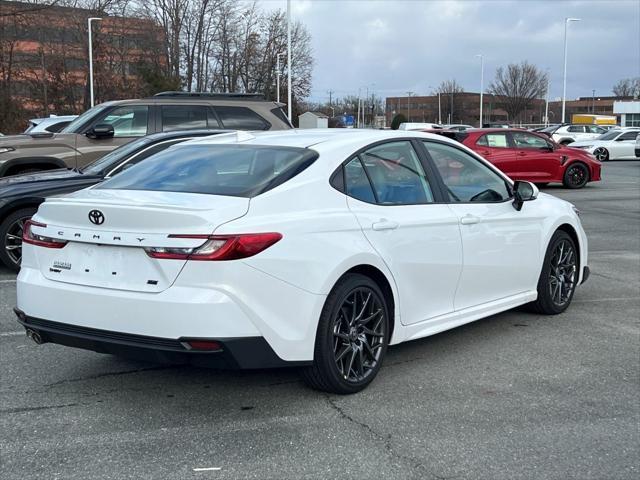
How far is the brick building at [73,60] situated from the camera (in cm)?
5147

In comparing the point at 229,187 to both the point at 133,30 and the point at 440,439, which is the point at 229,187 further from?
the point at 133,30

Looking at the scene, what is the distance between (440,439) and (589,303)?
3731mm

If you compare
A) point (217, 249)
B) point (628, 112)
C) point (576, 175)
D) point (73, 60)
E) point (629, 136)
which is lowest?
point (576, 175)

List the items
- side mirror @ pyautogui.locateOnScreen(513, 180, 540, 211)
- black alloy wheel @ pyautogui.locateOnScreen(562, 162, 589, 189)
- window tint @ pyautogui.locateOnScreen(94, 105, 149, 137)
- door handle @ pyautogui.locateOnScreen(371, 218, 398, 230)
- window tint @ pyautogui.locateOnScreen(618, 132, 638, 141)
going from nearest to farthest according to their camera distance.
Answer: door handle @ pyautogui.locateOnScreen(371, 218, 398, 230) → side mirror @ pyautogui.locateOnScreen(513, 180, 540, 211) → window tint @ pyautogui.locateOnScreen(94, 105, 149, 137) → black alloy wheel @ pyautogui.locateOnScreen(562, 162, 589, 189) → window tint @ pyautogui.locateOnScreen(618, 132, 638, 141)

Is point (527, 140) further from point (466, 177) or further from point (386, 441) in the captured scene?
point (386, 441)

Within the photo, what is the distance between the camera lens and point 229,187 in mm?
4242

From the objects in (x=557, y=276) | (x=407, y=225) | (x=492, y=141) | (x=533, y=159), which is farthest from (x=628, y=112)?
(x=407, y=225)

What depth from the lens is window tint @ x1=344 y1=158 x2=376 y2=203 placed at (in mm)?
4578

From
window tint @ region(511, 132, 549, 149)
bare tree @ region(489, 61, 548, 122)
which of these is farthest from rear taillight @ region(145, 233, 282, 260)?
bare tree @ region(489, 61, 548, 122)

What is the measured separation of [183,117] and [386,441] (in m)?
9.13

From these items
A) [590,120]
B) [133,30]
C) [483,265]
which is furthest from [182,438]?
[590,120]

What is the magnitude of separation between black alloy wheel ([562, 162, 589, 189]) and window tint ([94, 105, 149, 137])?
39.3 ft

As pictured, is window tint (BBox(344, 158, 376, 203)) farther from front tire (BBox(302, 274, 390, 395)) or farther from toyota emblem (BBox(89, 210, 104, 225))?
toyota emblem (BBox(89, 210, 104, 225))

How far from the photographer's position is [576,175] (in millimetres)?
19625
